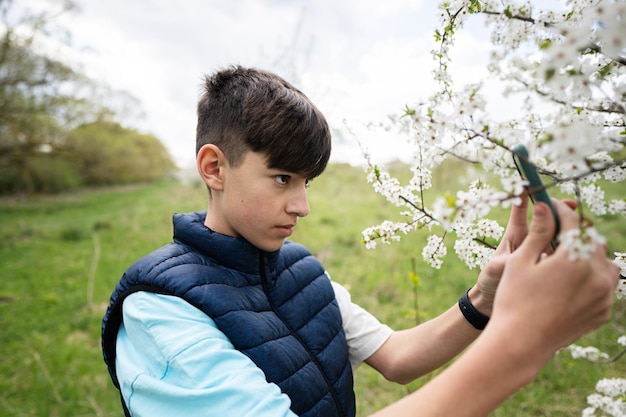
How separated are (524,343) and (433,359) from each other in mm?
888

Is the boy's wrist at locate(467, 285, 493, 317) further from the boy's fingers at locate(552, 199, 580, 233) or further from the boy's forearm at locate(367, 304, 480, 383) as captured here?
the boy's fingers at locate(552, 199, 580, 233)

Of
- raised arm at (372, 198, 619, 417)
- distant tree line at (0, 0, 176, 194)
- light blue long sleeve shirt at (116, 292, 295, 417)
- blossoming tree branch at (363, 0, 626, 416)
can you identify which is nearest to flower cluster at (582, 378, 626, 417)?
blossoming tree branch at (363, 0, 626, 416)

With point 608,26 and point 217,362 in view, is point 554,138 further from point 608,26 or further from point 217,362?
point 217,362

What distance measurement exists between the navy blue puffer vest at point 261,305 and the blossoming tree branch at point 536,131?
1.39ft

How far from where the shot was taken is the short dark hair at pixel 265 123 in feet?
4.56

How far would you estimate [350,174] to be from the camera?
12.1 meters

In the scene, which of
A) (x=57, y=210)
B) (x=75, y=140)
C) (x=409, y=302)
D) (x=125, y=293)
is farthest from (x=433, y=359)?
(x=75, y=140)

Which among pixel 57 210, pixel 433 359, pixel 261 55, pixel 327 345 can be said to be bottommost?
pixel 57 210

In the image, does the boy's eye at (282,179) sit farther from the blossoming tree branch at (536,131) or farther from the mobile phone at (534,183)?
the mobile phone at (534,183)

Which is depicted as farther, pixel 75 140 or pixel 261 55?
pixel 75 140

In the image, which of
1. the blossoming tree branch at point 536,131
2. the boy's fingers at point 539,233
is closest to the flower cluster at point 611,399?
the blossoming tree branch at point 536,131

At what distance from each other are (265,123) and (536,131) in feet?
3.11

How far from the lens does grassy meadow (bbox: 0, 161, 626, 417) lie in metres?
3.07

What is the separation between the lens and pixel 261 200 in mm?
1365
